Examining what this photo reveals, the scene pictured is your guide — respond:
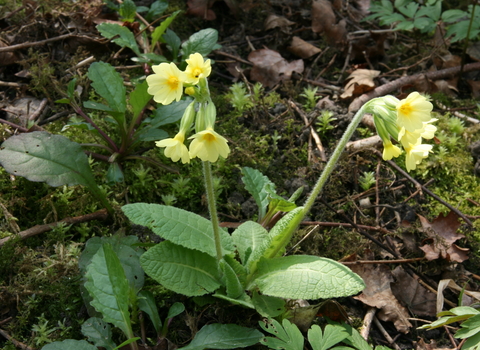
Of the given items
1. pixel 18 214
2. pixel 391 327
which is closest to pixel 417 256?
pixel 391 327

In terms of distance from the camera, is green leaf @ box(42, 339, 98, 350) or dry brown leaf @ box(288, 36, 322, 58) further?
dry brown leaf @ box(288, 36, 322, 58)

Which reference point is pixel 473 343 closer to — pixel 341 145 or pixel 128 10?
pixel 341 145

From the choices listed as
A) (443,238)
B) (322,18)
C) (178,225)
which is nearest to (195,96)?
(178,225)

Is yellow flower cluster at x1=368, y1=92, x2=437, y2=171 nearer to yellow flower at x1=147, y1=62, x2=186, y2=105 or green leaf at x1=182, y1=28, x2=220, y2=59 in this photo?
yellow flower at x1=147, y1=62, x2=186, y2=105

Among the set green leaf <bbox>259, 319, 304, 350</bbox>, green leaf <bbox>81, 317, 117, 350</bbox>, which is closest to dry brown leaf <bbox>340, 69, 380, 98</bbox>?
green leaf <bbox>259, 319, 304, 350</bbox>

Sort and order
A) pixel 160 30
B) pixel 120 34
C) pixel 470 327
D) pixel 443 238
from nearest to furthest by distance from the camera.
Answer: pixel 470 327 < pixel 443 238 < pixel 120 34 < pixel 160 30
